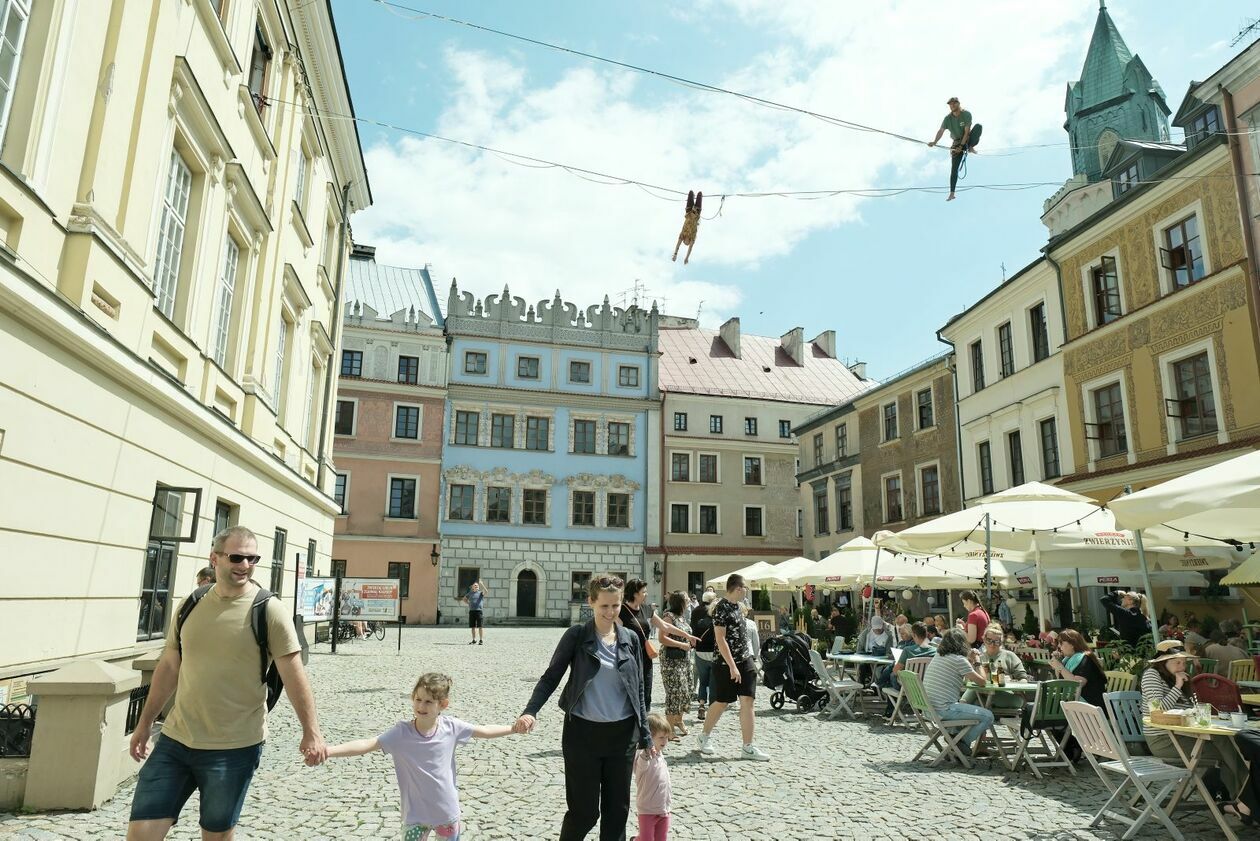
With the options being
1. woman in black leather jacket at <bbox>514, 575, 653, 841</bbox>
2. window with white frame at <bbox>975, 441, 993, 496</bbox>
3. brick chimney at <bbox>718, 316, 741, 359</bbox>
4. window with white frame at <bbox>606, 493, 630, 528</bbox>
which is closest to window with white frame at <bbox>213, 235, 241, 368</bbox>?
woman in black leather jacket at <bbox>514, 575, 653, 841</bbox>

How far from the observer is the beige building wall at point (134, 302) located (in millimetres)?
6891

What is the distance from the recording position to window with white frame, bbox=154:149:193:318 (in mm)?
10461

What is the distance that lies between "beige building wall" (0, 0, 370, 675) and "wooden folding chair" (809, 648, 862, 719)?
880 centimetres

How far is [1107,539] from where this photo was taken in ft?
41.1

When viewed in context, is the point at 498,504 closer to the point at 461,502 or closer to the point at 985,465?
the point at 461,502

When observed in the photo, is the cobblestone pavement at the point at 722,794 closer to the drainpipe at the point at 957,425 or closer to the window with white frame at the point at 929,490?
the drainpipe at the point at 957,425

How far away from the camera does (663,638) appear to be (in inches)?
384

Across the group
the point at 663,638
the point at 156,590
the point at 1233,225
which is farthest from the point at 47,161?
the point at 1233,225

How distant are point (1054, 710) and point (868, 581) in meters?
9.61

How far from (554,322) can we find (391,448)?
398 inches

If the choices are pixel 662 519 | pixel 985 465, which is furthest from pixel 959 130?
pixel 662 519

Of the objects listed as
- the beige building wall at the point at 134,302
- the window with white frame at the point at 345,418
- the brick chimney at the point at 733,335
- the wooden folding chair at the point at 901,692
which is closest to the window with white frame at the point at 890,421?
the brick chimney at the point at 733,335

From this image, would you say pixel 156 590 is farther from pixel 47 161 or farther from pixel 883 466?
pixel 883 466

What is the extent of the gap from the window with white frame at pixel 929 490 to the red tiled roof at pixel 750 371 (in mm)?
Result: 15602
